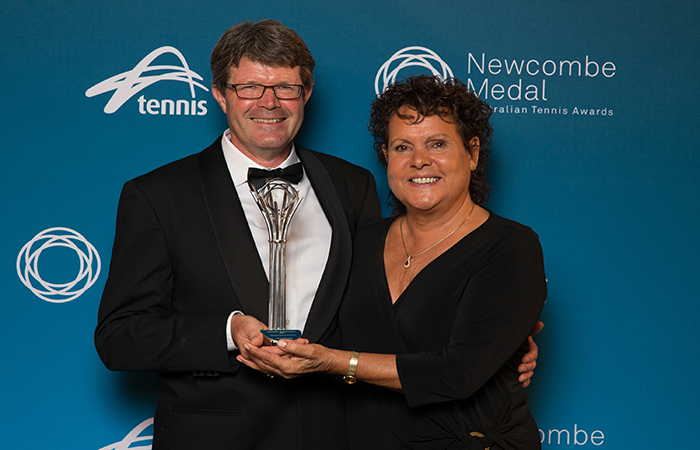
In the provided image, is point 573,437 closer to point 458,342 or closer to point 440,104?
point 458,342

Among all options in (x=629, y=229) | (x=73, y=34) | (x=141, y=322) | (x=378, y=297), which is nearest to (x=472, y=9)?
(x=629, y=229)

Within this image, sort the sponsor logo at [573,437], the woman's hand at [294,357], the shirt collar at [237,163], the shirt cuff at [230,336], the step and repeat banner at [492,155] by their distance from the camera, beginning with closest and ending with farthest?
the woman's hand at [294,357]
the shirt cuff at [230,336]
the shirt collar at [237,163]
the step and repeat banner at [492,155]
the sponsor logo at [573,437]

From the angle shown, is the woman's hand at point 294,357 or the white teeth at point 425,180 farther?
the white teeth at point 425,180

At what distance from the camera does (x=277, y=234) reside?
4.78 ft

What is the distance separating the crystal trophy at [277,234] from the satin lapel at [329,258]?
0.17m

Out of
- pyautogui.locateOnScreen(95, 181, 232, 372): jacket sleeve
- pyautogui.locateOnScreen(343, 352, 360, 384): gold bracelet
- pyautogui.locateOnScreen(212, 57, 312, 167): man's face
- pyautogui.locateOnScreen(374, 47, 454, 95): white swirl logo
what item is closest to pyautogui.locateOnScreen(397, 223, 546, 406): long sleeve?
pyautogui.locateOnScreen(343, 352, 360, 384): gold bracelet

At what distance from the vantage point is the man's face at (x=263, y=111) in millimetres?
1692

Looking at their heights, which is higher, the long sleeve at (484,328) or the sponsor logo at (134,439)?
the long sleeve at (484,328)

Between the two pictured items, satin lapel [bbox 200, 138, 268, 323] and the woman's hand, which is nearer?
the woman's hand

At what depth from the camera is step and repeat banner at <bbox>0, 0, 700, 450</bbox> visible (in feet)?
7.20

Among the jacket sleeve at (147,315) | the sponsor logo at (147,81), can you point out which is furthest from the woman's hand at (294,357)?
the sponsor logo at (147,81)

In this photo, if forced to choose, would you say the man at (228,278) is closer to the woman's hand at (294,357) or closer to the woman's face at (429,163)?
the woman's hand at (294,357)

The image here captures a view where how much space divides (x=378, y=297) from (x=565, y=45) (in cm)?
135

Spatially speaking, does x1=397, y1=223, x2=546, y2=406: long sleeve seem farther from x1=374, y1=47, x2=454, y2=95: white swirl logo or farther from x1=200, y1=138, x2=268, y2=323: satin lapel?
x1=374, y1=47, x2=454, y2=95: white swirl logo
